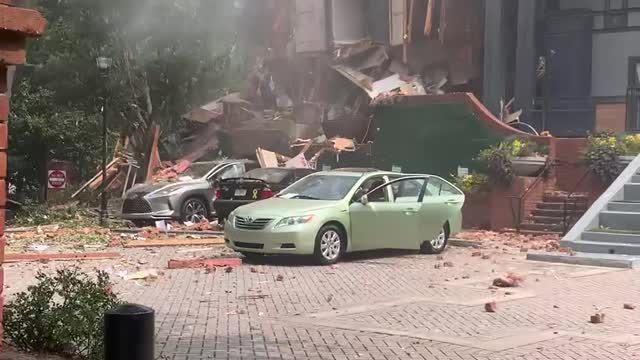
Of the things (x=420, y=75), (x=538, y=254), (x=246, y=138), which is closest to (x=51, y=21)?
(x=246, y=138)

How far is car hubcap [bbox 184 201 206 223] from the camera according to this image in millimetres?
16984

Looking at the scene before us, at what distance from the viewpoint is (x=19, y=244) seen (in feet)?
44.8

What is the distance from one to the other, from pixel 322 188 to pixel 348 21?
16.5 m

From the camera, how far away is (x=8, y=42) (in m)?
3.91

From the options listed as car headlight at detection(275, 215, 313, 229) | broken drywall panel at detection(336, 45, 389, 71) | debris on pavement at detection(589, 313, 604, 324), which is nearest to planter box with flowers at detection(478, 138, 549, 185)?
car headlight at detection(275, 215, 313, 229)

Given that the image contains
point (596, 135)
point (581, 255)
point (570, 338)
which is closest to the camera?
point (570, 338)

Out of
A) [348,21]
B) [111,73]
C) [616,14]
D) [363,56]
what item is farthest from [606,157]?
[111,73]

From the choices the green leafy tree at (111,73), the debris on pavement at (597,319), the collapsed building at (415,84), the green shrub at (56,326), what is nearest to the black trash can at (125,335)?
the green shrub at (56,326)

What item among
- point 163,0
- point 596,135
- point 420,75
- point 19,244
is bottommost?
point 19,244

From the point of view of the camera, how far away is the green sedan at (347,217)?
10.7m

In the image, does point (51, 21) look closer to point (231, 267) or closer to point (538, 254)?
point (231, 267)

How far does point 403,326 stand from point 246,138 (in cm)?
1986

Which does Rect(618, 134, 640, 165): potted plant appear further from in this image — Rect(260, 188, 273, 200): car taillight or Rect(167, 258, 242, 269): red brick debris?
Rect(167, 258, 242, 269): red brick debris

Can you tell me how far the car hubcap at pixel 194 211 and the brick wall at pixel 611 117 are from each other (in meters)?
11.1
